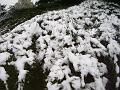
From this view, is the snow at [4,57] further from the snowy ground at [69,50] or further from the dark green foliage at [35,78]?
the dark green foliage at [35,78]

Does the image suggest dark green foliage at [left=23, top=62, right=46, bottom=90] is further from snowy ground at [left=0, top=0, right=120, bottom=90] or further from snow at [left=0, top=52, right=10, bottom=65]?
snow at [left=0, top=52, right=10, bottom=65]

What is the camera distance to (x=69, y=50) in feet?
10.3

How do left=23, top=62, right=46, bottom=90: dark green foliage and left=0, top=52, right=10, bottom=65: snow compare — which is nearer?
left=23, top=62, right=46, bottom=90: dark green foliage

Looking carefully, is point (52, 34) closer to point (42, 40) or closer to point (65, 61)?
point (42, 40)

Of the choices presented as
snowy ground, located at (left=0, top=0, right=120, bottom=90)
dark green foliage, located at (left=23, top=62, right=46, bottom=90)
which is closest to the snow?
snowy ground, located at (left=0, top=0, right=120, bottom=90)

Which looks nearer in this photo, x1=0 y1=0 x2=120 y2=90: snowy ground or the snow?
A: x1=0 y1=0 x2=120 y2=90: snowy ground

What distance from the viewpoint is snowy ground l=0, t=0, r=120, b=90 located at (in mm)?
2867

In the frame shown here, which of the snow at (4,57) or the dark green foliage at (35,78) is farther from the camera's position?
the snow at (4,57)

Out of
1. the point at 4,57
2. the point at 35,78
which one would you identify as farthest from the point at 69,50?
the point at 4,57

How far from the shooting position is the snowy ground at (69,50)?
2.87 m

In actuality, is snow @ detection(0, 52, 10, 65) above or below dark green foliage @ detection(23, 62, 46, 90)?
above

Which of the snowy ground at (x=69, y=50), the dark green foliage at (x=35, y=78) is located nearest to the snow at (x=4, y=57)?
the snowy ground at (x=69, y=50)

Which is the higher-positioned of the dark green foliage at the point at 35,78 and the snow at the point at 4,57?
the snow at the point at 4,57

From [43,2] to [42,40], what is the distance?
2.43m
